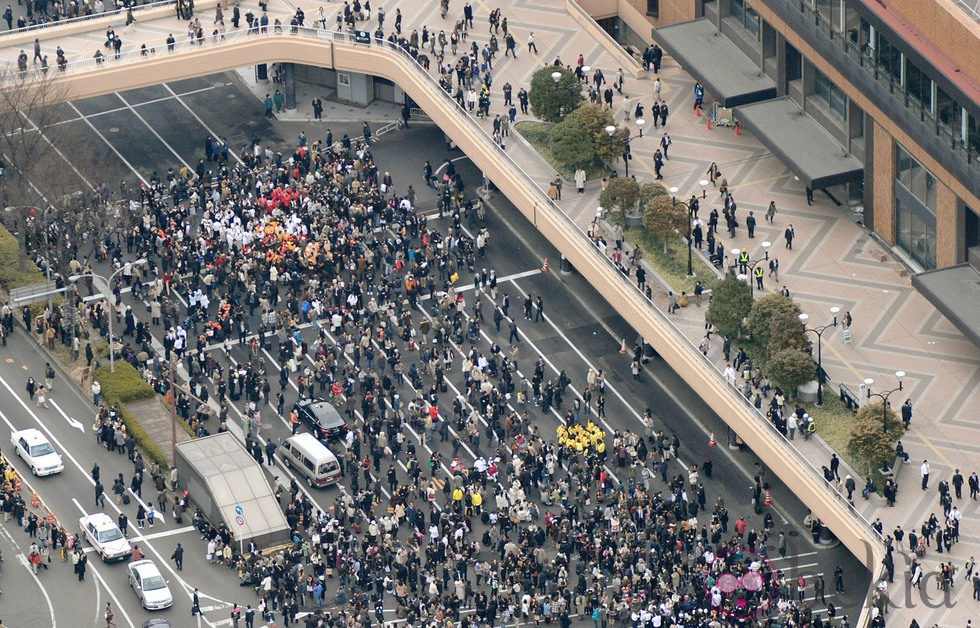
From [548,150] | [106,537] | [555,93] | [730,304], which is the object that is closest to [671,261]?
[730,304]

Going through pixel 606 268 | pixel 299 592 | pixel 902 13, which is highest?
pixel 902 13

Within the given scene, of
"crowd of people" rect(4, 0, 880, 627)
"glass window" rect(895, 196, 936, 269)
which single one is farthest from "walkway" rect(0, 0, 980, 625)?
"crowd of people" rect(4, 0, 880, 627)

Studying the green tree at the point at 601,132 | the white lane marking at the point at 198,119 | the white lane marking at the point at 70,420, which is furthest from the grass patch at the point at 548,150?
the white lane marking at the point at 70,420

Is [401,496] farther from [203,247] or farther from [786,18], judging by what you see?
[786,18]

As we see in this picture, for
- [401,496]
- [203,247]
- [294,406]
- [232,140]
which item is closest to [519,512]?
[401,496]

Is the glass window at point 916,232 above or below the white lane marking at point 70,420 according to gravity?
below

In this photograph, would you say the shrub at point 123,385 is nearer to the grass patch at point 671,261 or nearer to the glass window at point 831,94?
the grass patch at point 671,261
